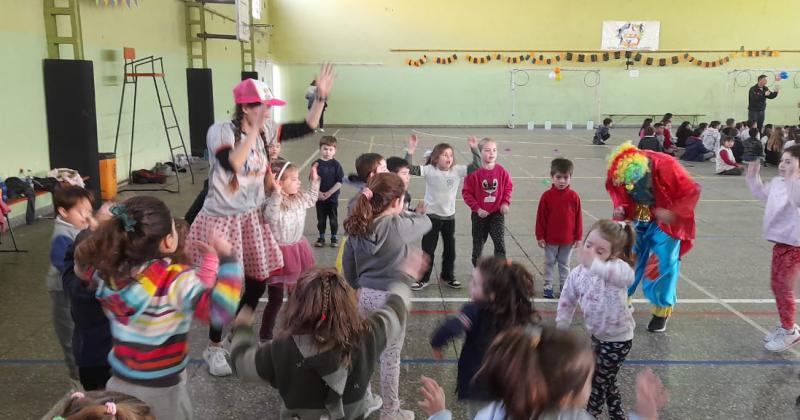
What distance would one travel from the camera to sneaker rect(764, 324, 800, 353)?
4.35 m

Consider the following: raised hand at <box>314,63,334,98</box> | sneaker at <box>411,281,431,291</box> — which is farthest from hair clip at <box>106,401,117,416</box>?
sneaker at <box>411,281,431,291</box>

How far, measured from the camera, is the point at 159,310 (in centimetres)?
231

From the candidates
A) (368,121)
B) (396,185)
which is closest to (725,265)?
(396,185)

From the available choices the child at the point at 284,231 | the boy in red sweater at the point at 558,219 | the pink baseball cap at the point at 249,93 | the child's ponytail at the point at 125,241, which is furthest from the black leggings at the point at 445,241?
the child's ponytail at the point at 125,241

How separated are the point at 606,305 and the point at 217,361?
2.45 metres

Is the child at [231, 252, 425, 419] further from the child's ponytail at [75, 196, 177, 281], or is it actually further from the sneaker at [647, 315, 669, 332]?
the sneaker at [647, 315, 669, 332]

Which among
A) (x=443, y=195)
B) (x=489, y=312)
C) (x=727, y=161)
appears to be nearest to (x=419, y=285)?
(x=443, y=195)

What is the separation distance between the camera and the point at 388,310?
8.44 ft

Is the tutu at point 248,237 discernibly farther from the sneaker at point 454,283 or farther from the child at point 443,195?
the sneaker at point 454,283

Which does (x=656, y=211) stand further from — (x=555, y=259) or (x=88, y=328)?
(x=88, y=328)

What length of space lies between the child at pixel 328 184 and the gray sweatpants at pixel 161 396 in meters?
4.27

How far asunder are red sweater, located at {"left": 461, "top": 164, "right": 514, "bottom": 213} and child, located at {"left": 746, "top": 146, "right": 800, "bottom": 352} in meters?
2.01

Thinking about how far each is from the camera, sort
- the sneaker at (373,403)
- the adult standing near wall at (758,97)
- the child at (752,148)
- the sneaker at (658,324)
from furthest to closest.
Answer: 1. the adult standing near wall at (758,97)
2. the child at (752,148)
3. the sneaker at (658,324)
4. the sneaker at (373,403)

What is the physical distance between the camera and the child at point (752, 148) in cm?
1410
